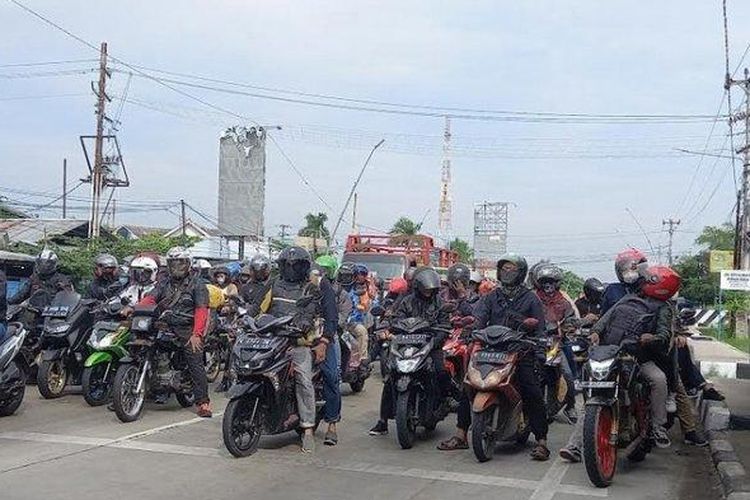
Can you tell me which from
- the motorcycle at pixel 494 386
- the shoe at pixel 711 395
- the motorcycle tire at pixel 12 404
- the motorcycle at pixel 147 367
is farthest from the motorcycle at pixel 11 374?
the shoe at pixel 711 395

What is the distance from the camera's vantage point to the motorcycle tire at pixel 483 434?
24.1 feet

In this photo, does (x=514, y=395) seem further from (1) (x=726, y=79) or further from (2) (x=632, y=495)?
(1) (x=726, y=79)

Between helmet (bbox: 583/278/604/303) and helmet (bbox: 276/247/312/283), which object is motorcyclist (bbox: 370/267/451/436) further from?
helmet (bbox: 583/278/604/303)

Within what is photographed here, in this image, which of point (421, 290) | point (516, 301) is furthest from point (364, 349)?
point (516, 301)

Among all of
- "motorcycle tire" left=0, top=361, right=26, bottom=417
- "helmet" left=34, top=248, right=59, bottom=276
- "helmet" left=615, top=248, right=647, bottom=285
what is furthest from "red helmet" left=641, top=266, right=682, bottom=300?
"helmet" left=34, top=248, right=59, bottom=276

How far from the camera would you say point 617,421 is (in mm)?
6816

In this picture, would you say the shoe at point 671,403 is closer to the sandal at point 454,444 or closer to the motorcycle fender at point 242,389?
the sandal at point 454,444

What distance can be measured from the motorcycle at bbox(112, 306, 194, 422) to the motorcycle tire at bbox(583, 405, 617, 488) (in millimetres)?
4708

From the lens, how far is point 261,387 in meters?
7.48

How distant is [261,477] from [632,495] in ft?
9.14

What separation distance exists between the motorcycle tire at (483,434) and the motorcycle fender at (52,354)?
17.9ft

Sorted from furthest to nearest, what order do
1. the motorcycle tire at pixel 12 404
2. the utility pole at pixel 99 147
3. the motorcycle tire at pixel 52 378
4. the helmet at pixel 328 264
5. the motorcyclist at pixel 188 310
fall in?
the utility pole at pixel 99 147
the helmet at pixel 328 264
the motorcycle tire at pixel 52 378
the motorcyclist at pixel 188 310
the motorcycle tire at pixel 12 404

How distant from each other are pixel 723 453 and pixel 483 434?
2.14 meters

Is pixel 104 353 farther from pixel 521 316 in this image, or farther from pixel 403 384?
pixel 521 316
